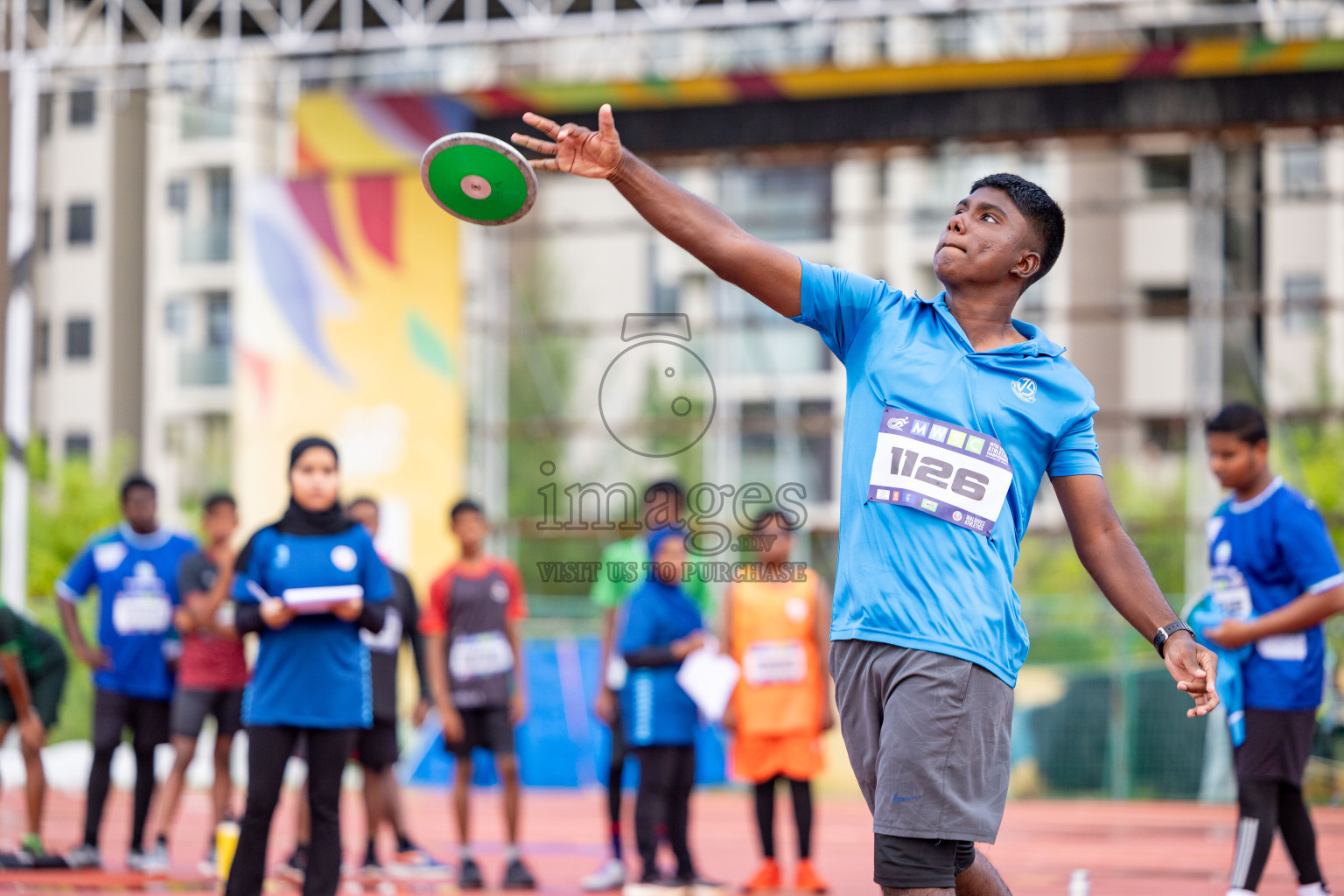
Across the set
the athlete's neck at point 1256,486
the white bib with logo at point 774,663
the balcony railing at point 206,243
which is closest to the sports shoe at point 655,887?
the white bib with logo at point 774,663

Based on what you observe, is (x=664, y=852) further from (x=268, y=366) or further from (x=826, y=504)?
(x=826, y=504)

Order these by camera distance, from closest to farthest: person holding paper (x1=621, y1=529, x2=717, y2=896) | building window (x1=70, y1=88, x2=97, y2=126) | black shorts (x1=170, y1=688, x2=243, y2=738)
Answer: person holding paper (x1=621, y1=529, x2=717, y2=896)
black shorts (x1=170, y1=688, x2=243, y2=738)
building window (x1=70, y1=88, x2=97, y2=126)

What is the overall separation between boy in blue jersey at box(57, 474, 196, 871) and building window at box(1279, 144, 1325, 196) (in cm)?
2161

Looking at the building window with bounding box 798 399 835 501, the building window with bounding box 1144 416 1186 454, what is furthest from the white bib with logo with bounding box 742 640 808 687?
the building window with bounding box 1144 416 1186 454

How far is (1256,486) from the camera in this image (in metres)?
6.04

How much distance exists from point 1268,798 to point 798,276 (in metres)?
3.48

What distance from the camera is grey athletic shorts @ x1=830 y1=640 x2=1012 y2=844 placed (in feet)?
10.9

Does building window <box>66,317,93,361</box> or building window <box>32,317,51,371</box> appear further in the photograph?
building window <box>66,317,93,361</box>

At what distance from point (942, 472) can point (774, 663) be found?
459cm

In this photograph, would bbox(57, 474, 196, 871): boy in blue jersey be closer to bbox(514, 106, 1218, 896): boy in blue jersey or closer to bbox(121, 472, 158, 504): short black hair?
bbox(121, 472, 158, 504): short black hair

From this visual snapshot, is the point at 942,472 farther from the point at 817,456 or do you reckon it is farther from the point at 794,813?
the point at 817,456

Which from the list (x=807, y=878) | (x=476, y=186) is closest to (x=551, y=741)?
(x=807, y=878)

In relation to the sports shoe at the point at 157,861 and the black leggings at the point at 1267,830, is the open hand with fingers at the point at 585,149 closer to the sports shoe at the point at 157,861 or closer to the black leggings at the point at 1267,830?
the black leggings at the point at 1267,830

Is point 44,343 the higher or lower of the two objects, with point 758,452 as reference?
higher
